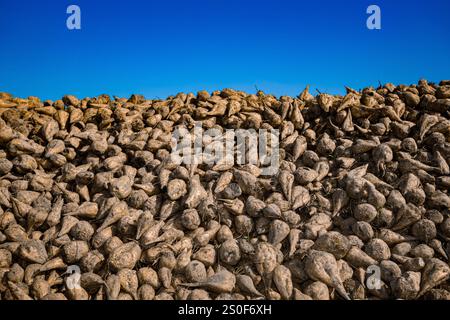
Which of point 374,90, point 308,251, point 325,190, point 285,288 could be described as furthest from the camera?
point 374,90

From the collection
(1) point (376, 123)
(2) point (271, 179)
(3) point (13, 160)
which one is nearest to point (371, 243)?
(2) point (271, 179)

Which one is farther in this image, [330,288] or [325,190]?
[325,190]

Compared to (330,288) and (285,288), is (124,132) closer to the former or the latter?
(285,288)

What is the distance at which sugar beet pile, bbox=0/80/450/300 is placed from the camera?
2975 mm

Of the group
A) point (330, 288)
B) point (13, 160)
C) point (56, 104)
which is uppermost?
point (56, 104)

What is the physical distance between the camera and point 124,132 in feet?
14.0

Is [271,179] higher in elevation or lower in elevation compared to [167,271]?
higher

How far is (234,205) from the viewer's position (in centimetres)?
343

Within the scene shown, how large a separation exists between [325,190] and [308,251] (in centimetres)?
76

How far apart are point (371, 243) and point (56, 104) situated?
431 centimetres

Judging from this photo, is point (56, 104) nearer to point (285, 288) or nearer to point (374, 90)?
point (285, 288)

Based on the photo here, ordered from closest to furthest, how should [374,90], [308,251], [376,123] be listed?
[308,251] < [376,123] < [374,90]

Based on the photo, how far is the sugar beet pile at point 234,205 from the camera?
2975mm

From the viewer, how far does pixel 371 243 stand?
311 cm
